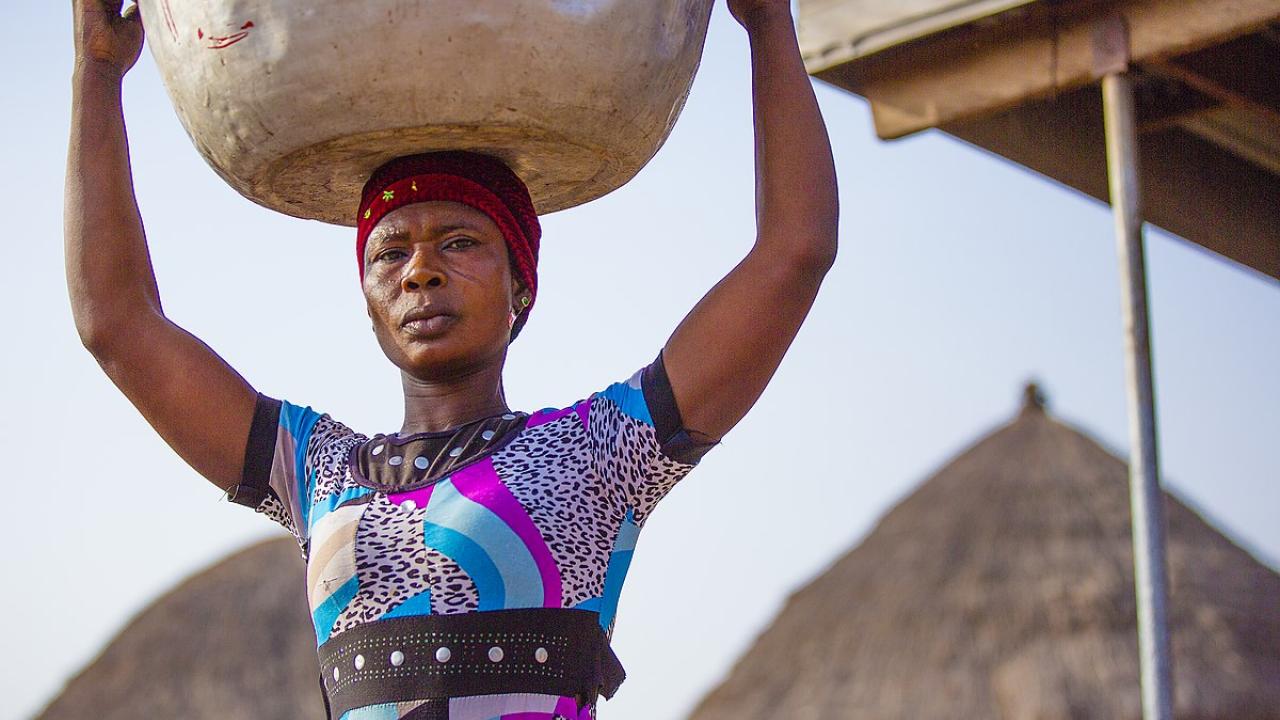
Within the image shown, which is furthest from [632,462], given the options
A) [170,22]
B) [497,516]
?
[170,22]

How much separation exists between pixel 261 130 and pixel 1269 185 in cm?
432

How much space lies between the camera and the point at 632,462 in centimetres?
241

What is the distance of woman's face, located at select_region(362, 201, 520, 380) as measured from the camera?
8.13 ft

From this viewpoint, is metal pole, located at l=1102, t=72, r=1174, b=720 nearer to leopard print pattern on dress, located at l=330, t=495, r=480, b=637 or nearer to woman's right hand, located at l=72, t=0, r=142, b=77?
leopard print pattern on dress, located at l=330, t=495, r=480, b=637

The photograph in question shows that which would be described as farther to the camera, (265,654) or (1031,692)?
(265,654)

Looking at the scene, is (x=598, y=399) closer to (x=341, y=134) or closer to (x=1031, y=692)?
(x=341, y=134)

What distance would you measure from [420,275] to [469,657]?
532mm

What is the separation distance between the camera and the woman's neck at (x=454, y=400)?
2574 mm

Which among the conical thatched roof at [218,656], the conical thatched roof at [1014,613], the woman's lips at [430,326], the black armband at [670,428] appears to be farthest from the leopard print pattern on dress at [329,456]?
the conical thatched roof at [218,656]

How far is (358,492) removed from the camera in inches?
96.9

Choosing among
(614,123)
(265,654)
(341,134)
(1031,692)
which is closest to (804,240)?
(614,123)

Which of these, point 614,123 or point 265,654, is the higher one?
point 614,123

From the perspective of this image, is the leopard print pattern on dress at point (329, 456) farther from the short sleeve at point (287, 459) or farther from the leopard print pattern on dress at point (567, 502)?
the leopard print pattern on dress at point (567, 502)

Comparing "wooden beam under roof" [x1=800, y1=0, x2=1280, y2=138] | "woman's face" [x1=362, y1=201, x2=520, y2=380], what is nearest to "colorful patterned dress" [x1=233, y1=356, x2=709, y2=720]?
"woman's face" [x1=362, y1=201, x2=520, y2=380]
